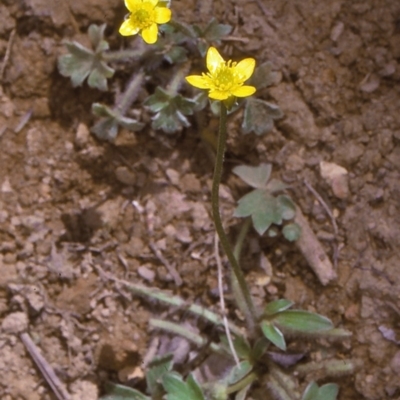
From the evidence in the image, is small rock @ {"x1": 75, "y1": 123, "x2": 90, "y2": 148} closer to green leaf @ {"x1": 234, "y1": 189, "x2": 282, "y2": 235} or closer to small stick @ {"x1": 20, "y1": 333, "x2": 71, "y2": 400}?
green leaf @ {"x1": 234, "y1": 189, "x2": 282, "y2": 235}

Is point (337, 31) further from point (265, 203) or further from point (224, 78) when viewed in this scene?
point (224, 78)

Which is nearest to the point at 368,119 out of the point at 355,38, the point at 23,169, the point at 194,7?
the point at 355,38

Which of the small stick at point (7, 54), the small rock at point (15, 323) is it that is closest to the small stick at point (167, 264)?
the small rock at point (15, 323)

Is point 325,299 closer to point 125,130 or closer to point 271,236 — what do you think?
point 271,236

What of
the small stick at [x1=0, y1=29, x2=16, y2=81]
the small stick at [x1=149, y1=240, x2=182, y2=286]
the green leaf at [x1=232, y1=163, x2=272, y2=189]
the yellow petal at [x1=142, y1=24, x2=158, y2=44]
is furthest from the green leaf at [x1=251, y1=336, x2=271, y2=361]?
the small stick at [x1=0, y1=29, x2=16, y2=81]

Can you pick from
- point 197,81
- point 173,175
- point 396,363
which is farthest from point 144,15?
point 396,363
